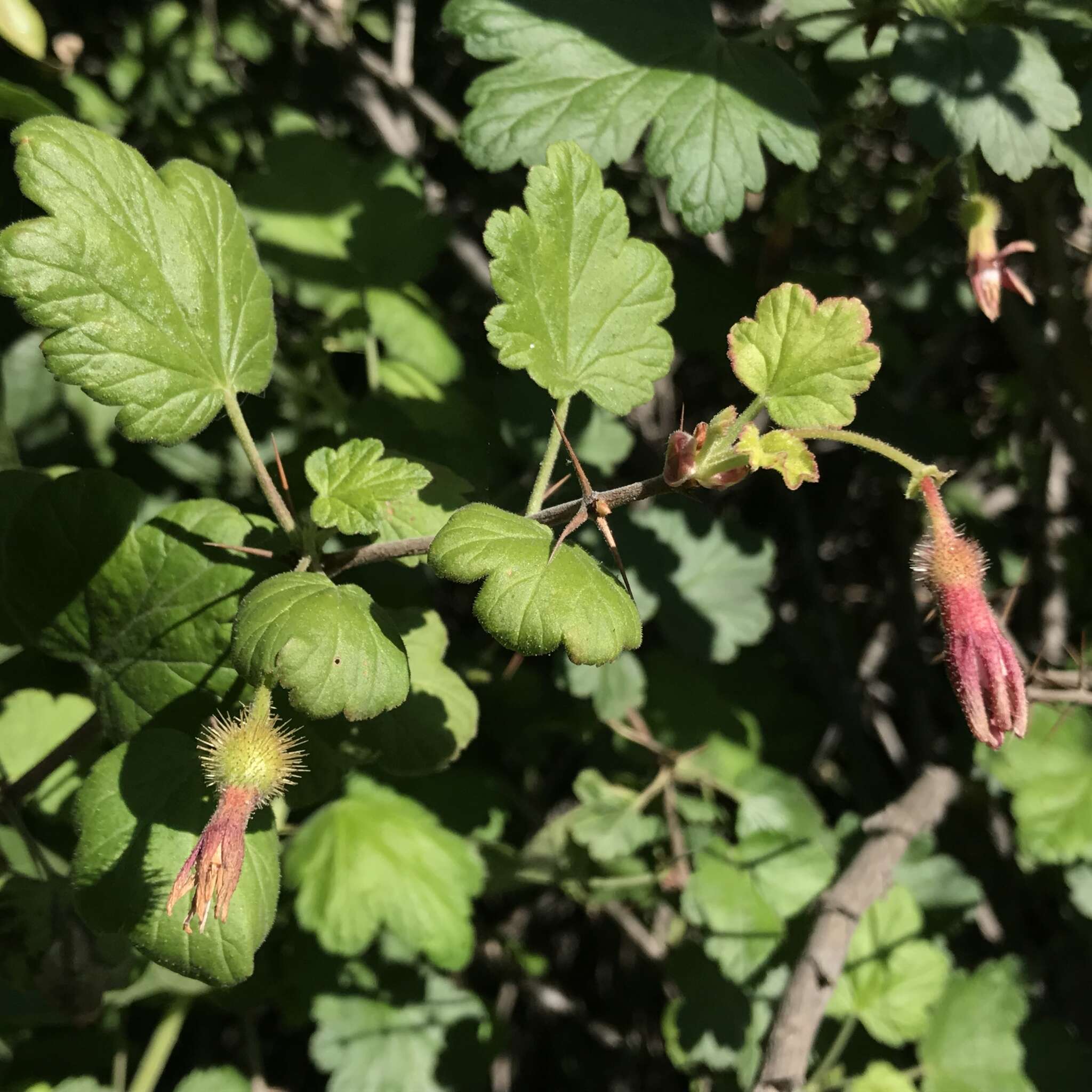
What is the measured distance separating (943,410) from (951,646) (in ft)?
6.70

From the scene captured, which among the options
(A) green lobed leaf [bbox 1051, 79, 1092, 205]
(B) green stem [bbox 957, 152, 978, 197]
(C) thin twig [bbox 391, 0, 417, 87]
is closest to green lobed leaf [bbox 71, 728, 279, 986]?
(B) green stem [bbox 957, 152, 978, 197]

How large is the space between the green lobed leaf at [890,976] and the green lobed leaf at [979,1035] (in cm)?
10

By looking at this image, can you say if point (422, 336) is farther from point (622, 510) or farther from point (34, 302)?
point (34, 302)

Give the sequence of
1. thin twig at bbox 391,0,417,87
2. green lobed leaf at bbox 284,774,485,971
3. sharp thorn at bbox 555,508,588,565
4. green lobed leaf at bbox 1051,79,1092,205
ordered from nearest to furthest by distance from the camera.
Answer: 1. sharp thorn at bbox 555,508,588,565
2. green lobed leaf at bbox 1051,79,1092,205
3. green lobed leaf at bbox 284,774,485,971
4. thin twig at bbox 391,0,417,87

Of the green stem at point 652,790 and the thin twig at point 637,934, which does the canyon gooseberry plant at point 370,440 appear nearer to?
the green stem at point 652,790

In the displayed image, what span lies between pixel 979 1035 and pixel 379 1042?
51.1 inches

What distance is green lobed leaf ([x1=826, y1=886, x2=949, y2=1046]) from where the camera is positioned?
199 centimetres

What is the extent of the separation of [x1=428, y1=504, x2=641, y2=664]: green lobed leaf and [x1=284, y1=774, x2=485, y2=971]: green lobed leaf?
1.04m

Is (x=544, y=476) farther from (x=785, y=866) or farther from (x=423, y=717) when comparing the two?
(x=785, y=866)

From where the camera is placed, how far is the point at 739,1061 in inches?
79.7

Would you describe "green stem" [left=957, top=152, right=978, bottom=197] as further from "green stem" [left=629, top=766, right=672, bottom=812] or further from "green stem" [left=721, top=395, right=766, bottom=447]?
"green stem" [left=629, top=766, right=672, bottom=812]

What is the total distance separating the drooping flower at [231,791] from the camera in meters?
0.95

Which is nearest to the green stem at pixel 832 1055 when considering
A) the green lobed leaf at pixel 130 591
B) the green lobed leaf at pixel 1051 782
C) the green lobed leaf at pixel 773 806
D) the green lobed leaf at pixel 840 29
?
the green lobed leaf at pixel 773 806

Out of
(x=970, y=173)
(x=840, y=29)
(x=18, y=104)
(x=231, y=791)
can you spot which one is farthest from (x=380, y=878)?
(x=840, y=29)
